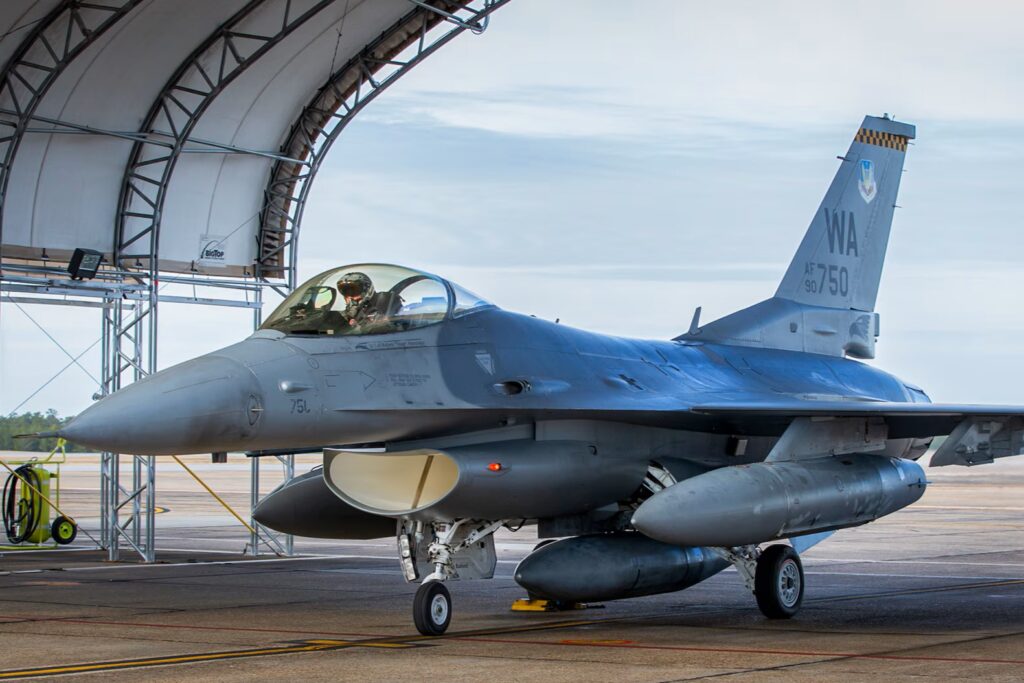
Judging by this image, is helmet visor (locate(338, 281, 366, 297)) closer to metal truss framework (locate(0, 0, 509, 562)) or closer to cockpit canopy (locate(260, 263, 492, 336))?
cockpit canopy (locate(260, 263, 492, 336))

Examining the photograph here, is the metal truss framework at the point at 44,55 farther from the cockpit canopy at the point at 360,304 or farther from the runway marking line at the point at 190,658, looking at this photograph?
the runway marking line at the point at 190,658

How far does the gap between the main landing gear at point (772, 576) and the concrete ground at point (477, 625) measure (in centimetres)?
15

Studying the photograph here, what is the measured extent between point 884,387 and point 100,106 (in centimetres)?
A: 942

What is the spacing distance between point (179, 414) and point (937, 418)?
20.4 ft

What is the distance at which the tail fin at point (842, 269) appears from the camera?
1371cm

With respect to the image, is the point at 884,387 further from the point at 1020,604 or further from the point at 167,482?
the point at 167,482

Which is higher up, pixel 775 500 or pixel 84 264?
pixel 84 264

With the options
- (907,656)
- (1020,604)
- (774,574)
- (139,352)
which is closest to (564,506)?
(774,574)

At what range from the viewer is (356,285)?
9711 millimetres

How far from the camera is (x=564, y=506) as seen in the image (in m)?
10.5

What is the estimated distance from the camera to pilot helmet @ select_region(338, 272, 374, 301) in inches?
381

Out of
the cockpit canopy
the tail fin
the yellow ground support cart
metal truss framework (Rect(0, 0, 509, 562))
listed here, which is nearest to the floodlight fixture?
metal truss framework (Rect(0, 0, 509, 562))

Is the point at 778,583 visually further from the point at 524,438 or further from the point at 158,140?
the point at 158,140

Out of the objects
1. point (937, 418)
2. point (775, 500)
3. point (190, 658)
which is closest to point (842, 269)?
point (937, 418)
